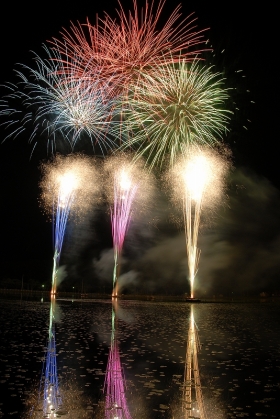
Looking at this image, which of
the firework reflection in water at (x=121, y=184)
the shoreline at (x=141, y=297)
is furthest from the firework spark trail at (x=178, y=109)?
the shoreline at (x=141, y=297)

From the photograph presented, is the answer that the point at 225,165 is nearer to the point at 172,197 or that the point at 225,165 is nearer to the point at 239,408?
the point at 172,197

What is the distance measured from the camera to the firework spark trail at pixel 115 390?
6.45 metres

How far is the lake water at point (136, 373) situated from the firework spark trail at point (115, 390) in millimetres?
15

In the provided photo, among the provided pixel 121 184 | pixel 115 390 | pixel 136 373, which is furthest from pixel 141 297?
pixel 115 390

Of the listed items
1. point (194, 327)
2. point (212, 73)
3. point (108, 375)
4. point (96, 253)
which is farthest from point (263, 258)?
point (108, 375)

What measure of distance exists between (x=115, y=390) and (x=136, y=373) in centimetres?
143

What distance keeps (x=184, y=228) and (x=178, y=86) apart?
78.5 feet

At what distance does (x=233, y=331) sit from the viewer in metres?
17.0

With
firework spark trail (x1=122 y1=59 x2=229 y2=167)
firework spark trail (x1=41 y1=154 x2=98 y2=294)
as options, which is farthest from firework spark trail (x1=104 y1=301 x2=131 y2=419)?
firework spark trail (x1=41 y1=154 x2=98 y2=294)

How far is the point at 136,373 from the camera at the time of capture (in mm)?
9023

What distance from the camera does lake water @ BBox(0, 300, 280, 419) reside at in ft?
21.9

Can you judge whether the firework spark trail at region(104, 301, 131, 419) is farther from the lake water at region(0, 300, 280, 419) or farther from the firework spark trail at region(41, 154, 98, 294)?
the firework spark trail at region(41, 154, 98, 294)

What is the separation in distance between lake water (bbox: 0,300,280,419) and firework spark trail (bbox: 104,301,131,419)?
15mm

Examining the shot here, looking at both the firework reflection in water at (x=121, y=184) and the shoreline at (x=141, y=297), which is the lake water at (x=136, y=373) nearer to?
the firework reflection in water at (x=121, y=184)
